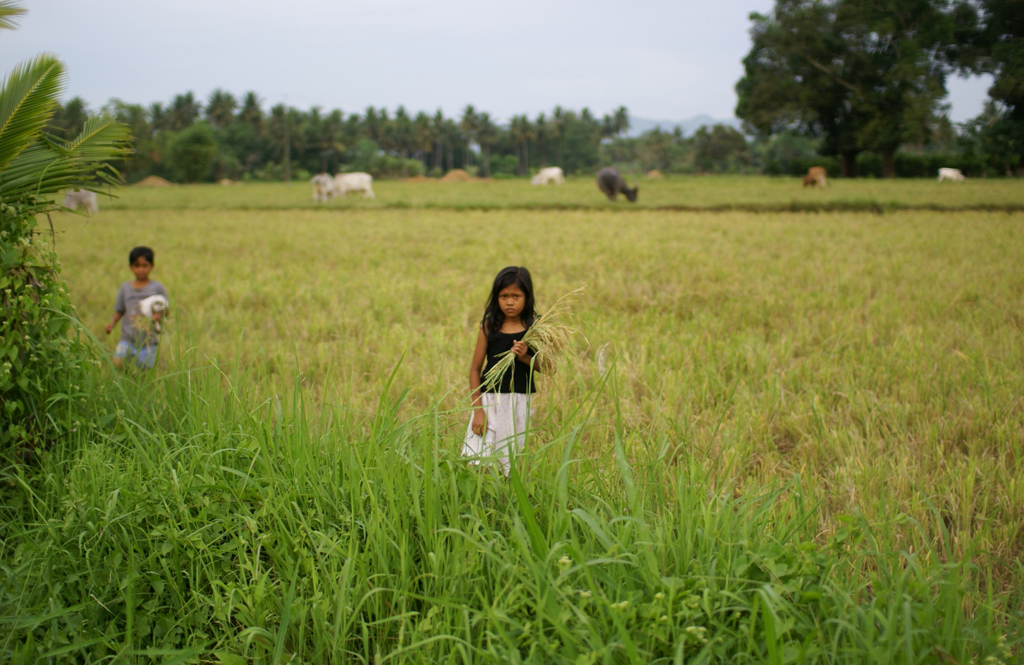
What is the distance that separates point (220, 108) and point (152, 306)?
94.9 meters

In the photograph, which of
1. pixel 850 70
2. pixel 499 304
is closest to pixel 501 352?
pixel 499 304

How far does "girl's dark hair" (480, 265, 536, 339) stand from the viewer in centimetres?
255

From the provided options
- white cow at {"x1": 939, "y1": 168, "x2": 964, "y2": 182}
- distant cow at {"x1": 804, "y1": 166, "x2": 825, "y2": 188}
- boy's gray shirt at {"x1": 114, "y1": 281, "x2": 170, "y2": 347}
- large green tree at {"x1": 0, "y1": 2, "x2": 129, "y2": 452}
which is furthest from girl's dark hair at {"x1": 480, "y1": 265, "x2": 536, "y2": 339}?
distant cow at {"x1": 804, "y1": 166, "x2": 825, "y2": 188}

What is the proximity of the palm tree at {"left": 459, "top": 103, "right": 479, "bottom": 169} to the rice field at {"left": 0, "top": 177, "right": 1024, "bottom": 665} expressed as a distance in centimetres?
9750

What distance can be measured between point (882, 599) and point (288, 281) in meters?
7.55

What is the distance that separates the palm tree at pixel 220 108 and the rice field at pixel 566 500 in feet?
303

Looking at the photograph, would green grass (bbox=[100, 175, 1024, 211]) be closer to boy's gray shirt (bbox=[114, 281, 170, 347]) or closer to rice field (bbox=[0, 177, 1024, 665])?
rice field (bbox=[0, 177, 1024, 665])

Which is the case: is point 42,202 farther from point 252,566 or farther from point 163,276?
point 163,276

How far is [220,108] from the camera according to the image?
85938 mm

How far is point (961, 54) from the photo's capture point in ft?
33.8

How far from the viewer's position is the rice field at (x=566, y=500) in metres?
1.59

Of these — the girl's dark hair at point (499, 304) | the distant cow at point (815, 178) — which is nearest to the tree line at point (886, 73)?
the distant cow at point (815, 178)

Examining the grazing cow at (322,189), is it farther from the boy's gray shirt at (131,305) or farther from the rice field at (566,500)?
the boy's gray shirt at (131,305)

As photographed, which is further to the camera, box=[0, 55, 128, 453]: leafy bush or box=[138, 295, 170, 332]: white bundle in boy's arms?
box=[138, 295, 170, 332]: white bundle in boy's arms
